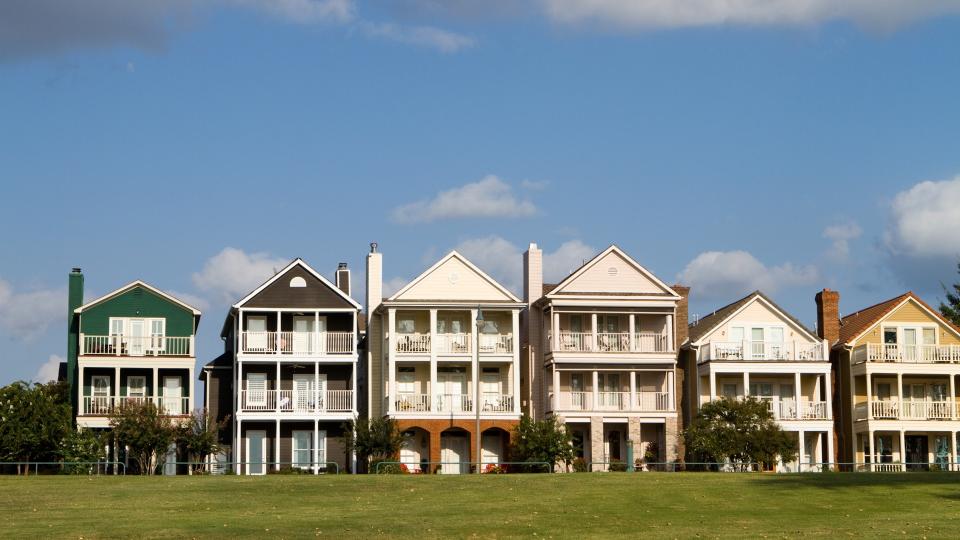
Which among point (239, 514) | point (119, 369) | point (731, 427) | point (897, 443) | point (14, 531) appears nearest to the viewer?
point (14, 531)

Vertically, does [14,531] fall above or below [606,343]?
below

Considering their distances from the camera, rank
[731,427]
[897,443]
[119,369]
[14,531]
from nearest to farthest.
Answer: [14,531] → [731,427] → [119,369] → [897,443]

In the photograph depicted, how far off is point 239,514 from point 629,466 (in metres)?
27.6

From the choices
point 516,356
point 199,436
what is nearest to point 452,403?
point 516,356

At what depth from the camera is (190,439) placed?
216ft

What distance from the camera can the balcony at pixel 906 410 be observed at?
74438mm

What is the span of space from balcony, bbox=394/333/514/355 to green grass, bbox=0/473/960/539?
1720cm

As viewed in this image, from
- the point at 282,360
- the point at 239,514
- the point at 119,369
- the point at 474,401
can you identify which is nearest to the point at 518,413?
the point at 474,401

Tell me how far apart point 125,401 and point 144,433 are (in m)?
3.84

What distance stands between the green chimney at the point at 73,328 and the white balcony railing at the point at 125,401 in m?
1.34

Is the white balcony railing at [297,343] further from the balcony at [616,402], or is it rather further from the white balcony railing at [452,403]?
the balcony at [616,402]

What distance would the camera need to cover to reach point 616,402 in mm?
72938

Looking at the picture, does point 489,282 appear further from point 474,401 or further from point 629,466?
point 629,466

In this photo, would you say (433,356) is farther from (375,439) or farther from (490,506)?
(490,506)
